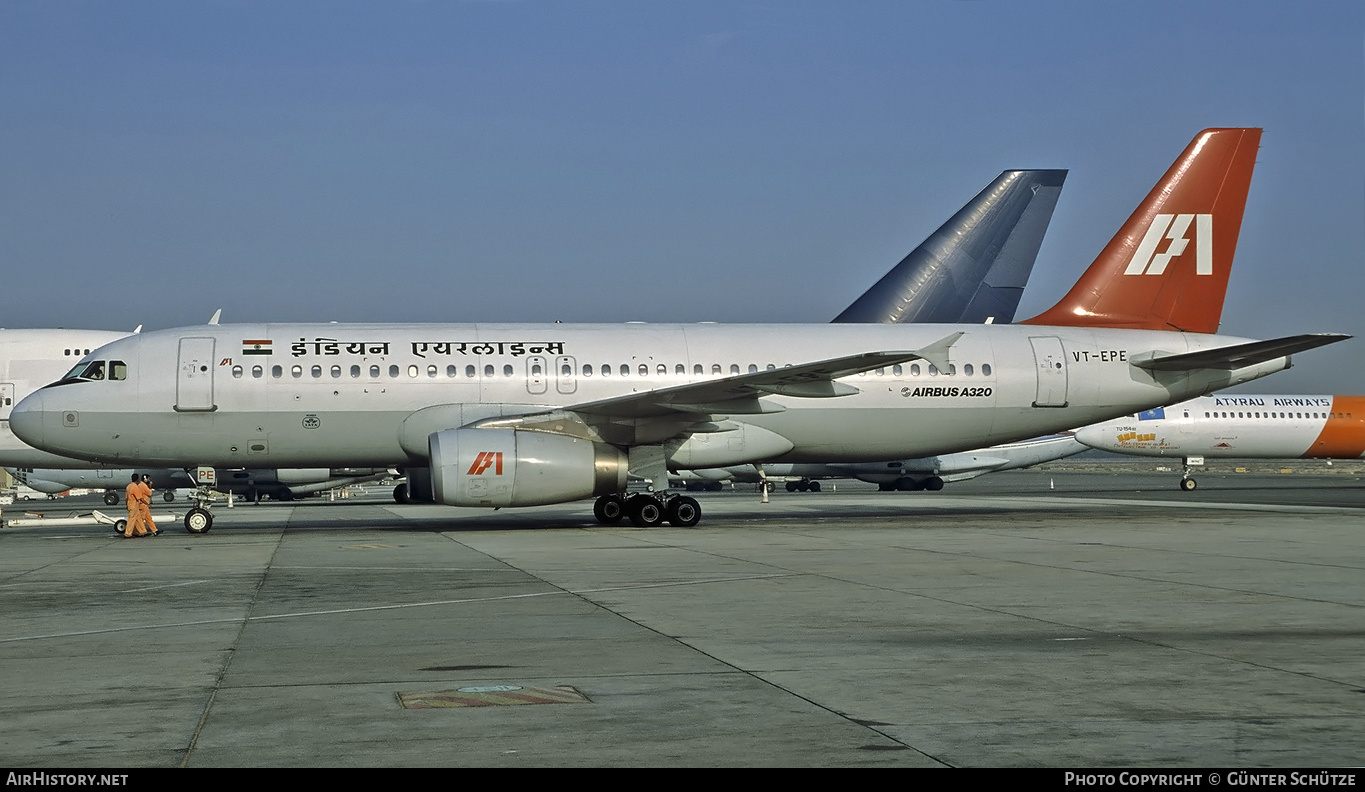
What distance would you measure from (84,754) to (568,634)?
409 centimetres

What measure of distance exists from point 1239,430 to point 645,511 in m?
34.7

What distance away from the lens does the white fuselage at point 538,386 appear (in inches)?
834

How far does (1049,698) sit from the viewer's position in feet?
21.2

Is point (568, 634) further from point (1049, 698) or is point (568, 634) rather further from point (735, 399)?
point (735, 399)

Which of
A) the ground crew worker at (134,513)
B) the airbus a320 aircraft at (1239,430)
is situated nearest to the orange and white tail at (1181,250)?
the ground crew worker at (134,513)

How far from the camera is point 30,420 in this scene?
21.0m

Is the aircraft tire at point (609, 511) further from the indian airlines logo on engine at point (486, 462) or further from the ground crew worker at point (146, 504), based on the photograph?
the ground crew worker at point (146, 504)

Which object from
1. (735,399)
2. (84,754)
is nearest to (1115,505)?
(735,399)

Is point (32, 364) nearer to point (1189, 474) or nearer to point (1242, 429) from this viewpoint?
point (1189, 474)

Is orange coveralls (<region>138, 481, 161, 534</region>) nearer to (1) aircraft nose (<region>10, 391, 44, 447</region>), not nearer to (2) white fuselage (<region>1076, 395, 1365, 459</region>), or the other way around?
(1) aircraft nose (<region>10, 391, 44, 447</region>)

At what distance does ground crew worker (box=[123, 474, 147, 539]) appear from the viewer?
20.5 meters

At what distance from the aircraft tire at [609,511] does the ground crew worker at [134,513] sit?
746 centimetres

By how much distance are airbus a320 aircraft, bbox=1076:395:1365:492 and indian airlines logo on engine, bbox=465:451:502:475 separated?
1316 inches

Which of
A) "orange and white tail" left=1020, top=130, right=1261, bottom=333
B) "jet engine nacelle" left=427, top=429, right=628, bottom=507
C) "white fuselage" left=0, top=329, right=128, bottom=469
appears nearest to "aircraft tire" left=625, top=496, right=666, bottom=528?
"jet engine nacelle" left=427, top=429, right=628, bottom=507
